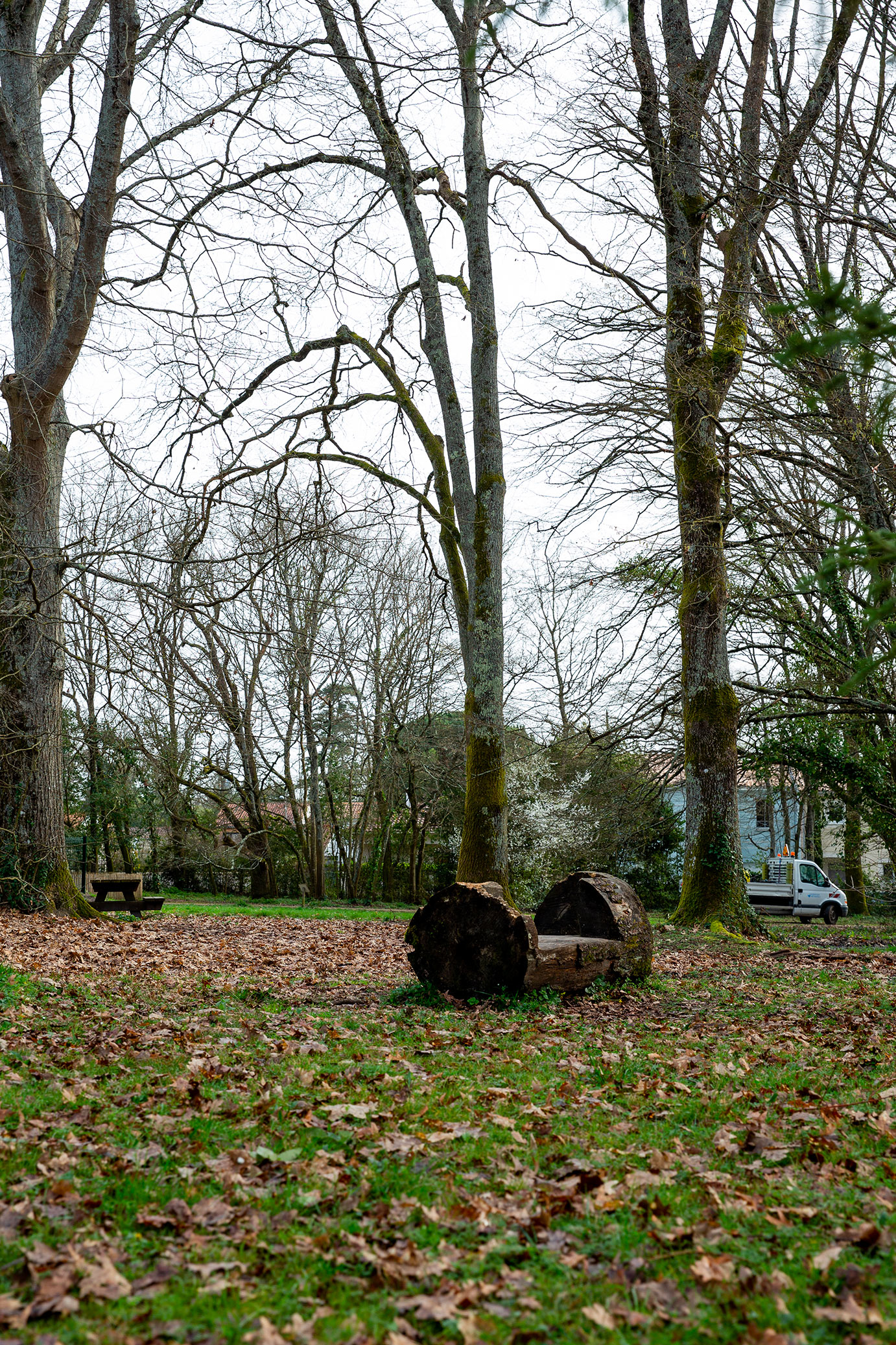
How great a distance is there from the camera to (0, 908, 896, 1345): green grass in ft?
9.21

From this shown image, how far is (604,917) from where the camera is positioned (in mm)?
8930

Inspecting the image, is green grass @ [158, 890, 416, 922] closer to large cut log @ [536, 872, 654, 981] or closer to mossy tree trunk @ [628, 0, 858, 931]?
mossy tree trunk @ [628, 0, 858, 931]

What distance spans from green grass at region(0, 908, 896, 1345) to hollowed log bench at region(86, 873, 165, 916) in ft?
34.9

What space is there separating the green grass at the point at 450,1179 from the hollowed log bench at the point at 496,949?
0.97m

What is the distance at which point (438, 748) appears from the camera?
90.9ft

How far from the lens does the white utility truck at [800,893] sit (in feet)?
90.4

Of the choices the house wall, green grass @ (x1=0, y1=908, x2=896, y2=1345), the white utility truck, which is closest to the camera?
green grass @ (x1=0, y1=908, x2=896, y2=1345)

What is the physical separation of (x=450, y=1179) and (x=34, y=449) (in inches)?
459

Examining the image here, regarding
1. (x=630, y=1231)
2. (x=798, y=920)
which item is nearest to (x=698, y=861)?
(x=630, y=1231)

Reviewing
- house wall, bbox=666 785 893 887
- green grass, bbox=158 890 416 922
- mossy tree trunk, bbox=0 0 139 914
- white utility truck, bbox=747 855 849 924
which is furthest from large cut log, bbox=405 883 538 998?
house wall, bbox=666 785 893 887

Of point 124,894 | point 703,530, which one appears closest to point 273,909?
point 124,894

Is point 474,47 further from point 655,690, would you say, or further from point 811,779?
point 811,779

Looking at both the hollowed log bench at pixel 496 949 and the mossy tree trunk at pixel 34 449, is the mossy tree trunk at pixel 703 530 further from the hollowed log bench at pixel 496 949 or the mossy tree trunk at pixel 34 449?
the mossy tree trunk at pixel 34 449

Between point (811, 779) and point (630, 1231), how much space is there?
16746 mm
